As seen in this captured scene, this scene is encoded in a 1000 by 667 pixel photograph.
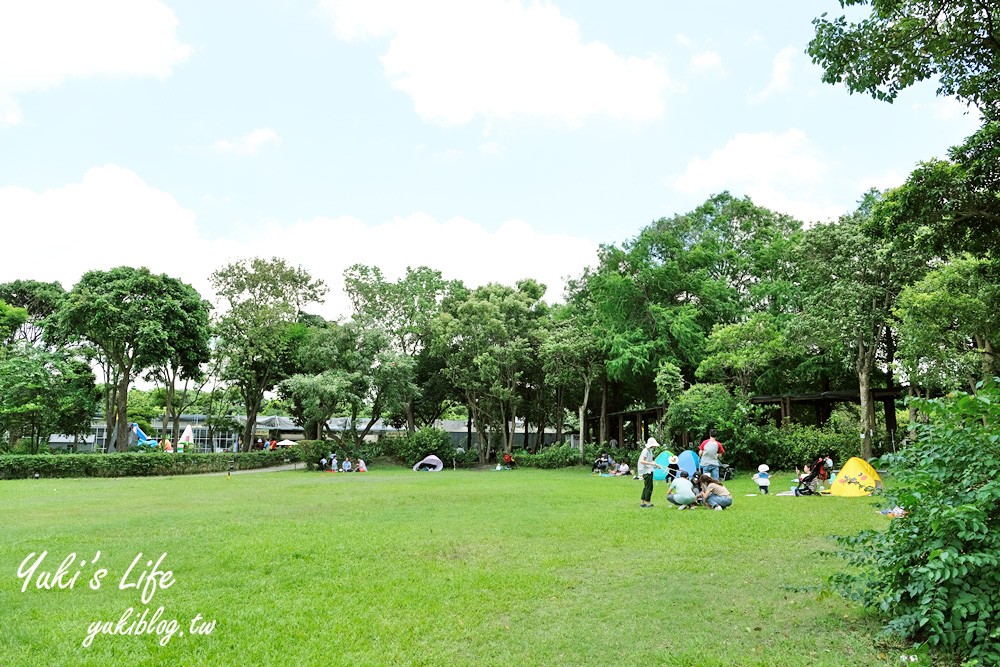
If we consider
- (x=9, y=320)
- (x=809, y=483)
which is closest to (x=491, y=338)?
(x=809, y=483)

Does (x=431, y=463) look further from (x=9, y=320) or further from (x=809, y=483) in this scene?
(x=9, y=320)

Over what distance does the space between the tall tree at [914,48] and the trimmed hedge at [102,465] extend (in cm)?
2583

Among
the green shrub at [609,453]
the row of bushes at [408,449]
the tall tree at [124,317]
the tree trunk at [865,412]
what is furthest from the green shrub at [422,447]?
the tree trunk at [865,412]

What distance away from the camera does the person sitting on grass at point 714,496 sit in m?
11.8

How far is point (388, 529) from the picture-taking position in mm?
9594

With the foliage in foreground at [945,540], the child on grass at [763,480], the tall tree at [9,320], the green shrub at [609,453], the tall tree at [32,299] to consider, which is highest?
the tall tree at [32,299]

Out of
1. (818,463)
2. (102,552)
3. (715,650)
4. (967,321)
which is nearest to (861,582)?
(715,650)

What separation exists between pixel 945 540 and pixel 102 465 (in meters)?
27.0

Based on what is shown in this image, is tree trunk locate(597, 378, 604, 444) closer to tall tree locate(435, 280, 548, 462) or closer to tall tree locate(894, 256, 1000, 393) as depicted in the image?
tall tree locate(435, 280, 548, 462)

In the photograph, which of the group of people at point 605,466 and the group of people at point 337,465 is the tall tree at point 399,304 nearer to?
the group of people at point 337,465

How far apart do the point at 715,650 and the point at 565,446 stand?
1041 inches

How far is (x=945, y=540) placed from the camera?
4027 millimetres

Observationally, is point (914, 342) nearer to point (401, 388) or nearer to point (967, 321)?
point (967, 321)

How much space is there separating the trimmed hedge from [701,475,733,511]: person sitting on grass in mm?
21665
